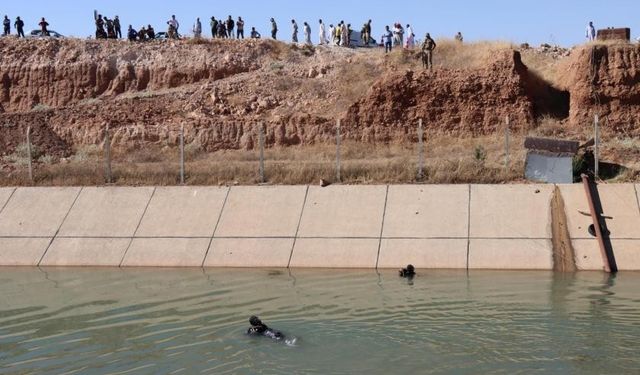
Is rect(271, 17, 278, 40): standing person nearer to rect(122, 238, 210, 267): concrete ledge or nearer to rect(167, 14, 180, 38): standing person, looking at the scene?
rect(167, 14, 180, 38): standing person

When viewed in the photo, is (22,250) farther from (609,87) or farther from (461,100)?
(609,87)

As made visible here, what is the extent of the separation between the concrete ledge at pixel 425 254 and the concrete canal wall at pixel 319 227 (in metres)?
0.02

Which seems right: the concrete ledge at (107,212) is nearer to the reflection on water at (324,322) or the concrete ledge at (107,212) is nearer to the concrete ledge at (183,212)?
the concrete ledge at (183,212)

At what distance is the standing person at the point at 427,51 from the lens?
3981 centimetres

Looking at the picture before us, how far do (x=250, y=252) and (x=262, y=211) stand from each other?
1844mm

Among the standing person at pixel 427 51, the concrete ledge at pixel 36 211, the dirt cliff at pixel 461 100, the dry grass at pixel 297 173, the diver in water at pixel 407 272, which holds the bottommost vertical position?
the diver in water at pixel 407 272

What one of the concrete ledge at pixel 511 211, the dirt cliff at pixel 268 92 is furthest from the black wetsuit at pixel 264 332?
the dirt cliff at pixel 268 92

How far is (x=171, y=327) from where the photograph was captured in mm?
13148

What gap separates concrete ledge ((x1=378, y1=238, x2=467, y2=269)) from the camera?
18.2 m

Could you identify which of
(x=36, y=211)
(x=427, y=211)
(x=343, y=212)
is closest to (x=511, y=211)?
(x=427, y=211)

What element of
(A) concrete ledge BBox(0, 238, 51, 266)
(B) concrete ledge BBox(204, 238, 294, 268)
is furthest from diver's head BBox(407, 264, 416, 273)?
(A) concrete ledge BBox(0, 238, 51, 266)

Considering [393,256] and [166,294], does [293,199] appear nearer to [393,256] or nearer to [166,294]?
[393,256]

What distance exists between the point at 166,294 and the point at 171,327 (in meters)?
2.87

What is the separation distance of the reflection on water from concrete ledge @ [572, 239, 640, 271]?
608mm
